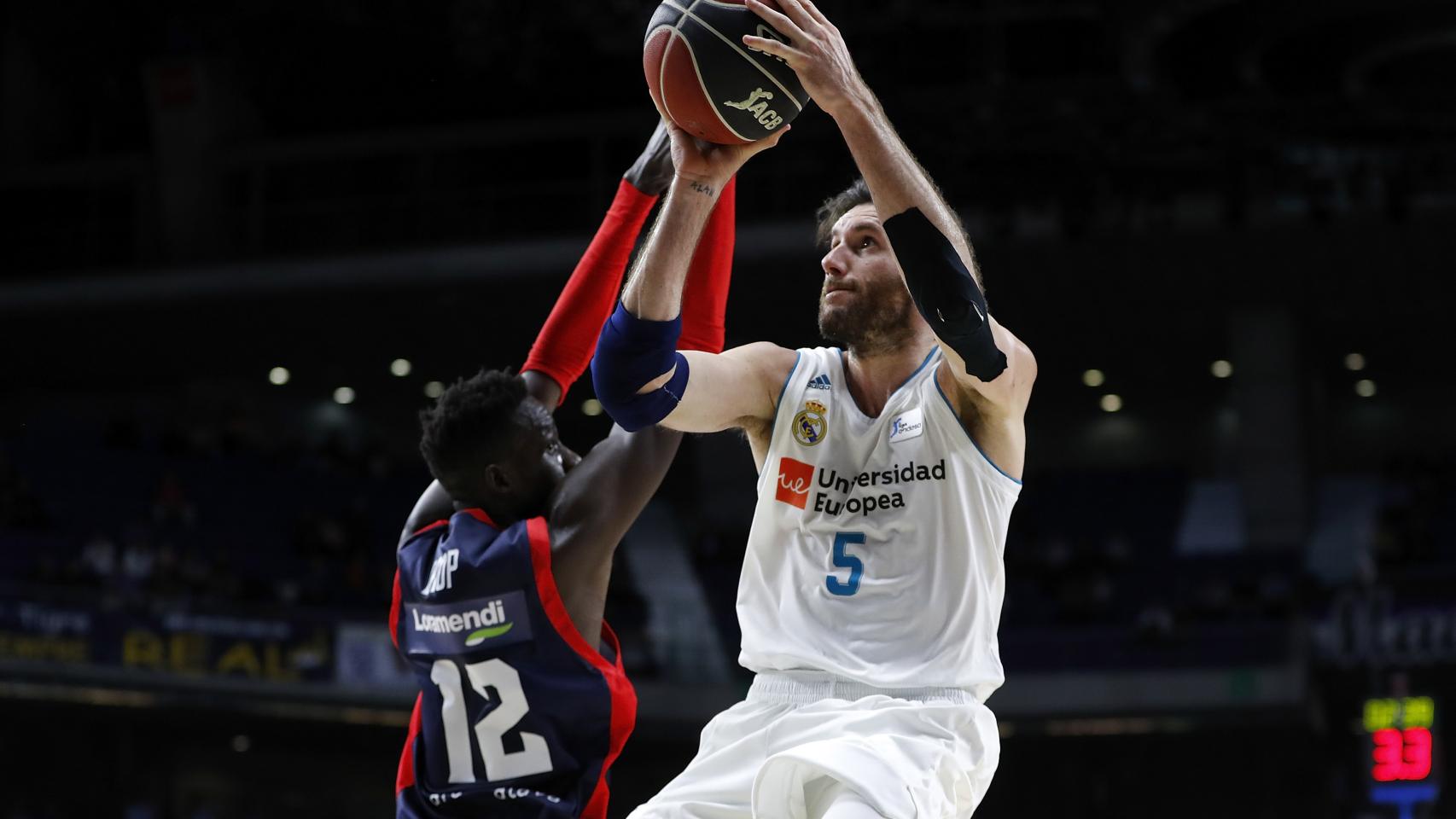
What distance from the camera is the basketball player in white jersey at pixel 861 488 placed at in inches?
126

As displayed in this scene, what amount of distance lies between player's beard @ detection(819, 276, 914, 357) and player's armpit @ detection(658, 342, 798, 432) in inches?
6.7

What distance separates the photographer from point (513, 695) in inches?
145

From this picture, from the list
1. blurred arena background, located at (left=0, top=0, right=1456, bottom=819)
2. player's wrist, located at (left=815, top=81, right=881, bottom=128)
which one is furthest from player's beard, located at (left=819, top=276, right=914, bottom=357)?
blurred arena background, located at (left=0, top=0, right=1456, bottom=819)

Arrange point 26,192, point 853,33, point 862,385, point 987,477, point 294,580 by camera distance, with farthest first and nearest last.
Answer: point 26,192 → point 853,33 → point 294,580 → point 862,385 → point 987,477

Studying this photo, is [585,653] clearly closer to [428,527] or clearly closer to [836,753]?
[428,527]

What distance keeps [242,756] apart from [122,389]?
759 centimetres

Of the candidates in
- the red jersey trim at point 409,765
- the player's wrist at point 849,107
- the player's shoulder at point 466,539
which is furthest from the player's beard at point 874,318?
the red jersey trim at point 409,765

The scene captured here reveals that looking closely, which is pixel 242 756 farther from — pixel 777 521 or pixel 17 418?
pixel 777 521

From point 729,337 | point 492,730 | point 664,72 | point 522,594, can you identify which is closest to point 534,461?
point 522,594

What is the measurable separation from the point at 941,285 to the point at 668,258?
58 centimetres

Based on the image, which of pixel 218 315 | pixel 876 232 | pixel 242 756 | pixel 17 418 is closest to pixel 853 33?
pixel 218 315

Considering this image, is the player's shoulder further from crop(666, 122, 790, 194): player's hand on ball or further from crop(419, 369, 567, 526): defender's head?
crop(666, 122, 790, 194): player's hand on ball

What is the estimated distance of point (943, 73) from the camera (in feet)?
73.5

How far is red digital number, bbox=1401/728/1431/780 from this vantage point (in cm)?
1392
